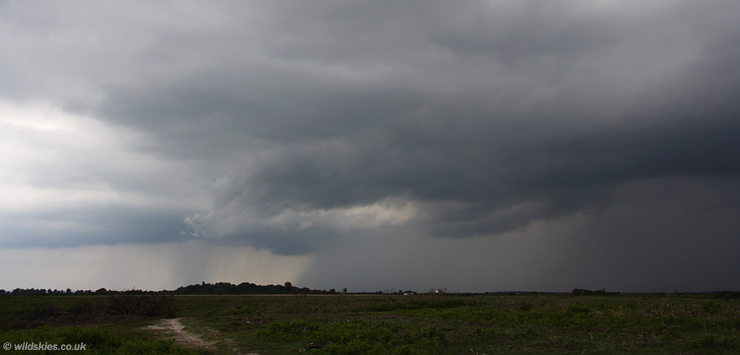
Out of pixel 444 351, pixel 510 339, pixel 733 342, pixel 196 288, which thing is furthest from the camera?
pixel 196 288

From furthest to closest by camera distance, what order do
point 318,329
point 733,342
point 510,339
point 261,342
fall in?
point 318,329 → point 261,342 → point 510,339 → point 733,342

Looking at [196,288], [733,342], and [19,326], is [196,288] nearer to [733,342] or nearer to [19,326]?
[19,326]

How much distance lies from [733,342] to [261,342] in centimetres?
2532

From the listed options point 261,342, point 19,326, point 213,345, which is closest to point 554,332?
point 261,342

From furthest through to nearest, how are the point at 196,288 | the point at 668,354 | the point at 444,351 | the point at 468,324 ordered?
the point at 196,288
the point at 468,324
the point at 444,351
the point at 668,354

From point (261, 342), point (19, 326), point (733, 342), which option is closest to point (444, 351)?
point (261, 342)

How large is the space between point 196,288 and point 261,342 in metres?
171

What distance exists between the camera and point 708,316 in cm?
2675

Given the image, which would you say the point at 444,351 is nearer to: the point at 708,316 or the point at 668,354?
the point at 668,354

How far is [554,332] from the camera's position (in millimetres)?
25750

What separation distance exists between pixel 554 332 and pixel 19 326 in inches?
2053

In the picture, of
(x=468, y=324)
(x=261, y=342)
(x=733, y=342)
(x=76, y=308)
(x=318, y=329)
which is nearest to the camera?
(x=733, y=342)

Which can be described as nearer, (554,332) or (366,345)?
(366,345)

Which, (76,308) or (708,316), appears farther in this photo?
(76,308)
